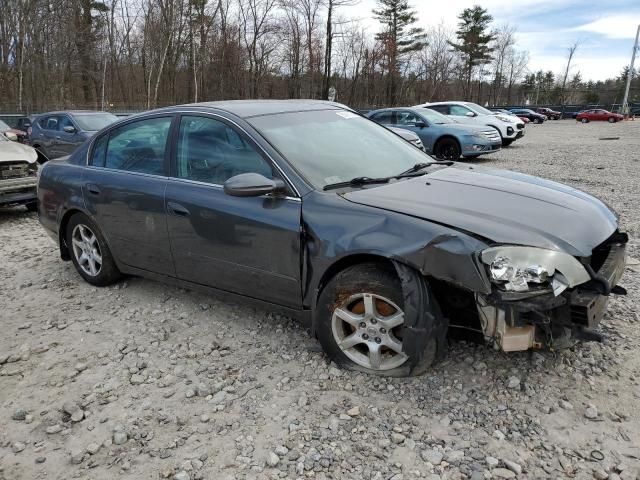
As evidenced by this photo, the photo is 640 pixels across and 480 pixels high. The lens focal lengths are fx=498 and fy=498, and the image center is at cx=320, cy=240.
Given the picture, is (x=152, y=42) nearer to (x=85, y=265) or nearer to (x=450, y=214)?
(x=85, y=265)

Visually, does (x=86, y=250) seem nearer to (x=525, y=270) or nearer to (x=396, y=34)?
(x=525, y=270)

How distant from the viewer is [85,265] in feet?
14.9

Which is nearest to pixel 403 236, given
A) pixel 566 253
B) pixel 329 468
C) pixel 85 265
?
pixel 566 253

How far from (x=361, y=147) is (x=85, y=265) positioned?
2.76 meters

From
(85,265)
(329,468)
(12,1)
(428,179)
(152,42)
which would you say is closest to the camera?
(329,468)

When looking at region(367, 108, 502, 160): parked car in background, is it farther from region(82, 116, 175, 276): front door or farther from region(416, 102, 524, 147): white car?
region(82, 116, 175, 276): front door

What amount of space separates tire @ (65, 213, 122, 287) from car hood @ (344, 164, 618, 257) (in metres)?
2.45

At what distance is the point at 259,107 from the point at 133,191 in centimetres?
116

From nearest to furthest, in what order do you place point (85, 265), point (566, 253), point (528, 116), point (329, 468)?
point (329, 468), point (566, 253), point (85, 265), point (528, 116)

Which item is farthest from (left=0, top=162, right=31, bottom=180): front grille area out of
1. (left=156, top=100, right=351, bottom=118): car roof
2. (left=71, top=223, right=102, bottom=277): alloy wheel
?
(left=156, top=100, right=351, bottom=118): car roof

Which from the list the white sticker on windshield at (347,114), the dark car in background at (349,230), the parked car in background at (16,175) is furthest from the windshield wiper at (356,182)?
the parked car in background at (16,175)

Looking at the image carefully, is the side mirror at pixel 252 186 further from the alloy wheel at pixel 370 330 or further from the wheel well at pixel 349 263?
the alloy wheel at pixel 370 330

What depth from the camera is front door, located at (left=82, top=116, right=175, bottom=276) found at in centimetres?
371

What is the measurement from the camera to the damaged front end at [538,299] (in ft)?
7.85
